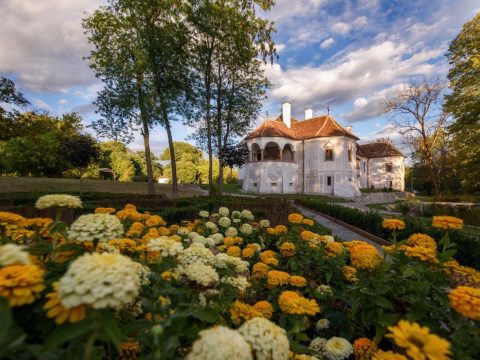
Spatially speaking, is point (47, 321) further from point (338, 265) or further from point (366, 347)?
point (338, 265)

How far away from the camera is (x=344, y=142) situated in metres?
30.6

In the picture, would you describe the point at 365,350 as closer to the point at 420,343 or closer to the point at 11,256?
the point at 420,343

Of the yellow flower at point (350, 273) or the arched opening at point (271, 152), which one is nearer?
the yellow flower at point (350, 273)

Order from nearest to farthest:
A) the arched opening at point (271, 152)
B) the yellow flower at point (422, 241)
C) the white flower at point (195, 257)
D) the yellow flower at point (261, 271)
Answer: the white flower at point (195, 257) < the yellow flower at point (422, 241) < the yellow flower at point (261, 271) < the arched opening at point (271, 152)

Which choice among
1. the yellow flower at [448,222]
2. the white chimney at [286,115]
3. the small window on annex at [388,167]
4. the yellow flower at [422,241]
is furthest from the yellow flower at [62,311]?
the small window on annex at [388,167]

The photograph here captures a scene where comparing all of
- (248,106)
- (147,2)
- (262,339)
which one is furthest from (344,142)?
(262,339)

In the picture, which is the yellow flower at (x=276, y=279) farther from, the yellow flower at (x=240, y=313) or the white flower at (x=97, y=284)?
the white flower at (x=97, y=284)

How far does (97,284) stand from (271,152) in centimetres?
3358

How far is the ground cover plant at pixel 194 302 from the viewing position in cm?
100

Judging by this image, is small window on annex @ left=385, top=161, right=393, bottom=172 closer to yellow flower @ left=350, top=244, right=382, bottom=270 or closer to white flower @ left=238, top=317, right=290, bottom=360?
yellow flower @ left=350, top=244, right=382, bottom=270

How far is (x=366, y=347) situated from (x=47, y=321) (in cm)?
201

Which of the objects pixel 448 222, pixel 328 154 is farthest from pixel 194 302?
pixel 328 154

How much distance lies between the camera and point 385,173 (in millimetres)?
42156

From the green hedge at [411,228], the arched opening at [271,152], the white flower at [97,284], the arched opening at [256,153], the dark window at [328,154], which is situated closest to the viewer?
the white flower at [97,284]
